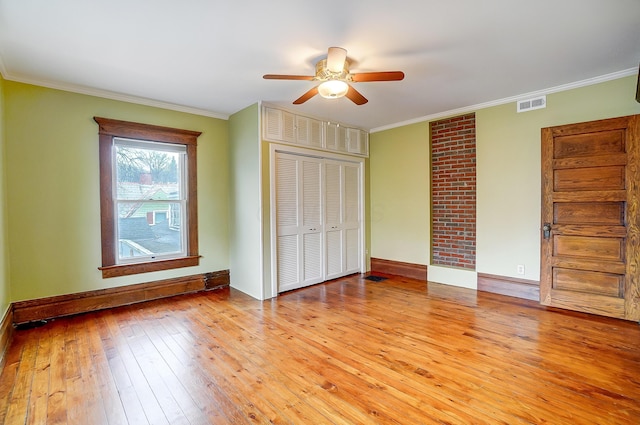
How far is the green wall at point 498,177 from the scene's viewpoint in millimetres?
3471

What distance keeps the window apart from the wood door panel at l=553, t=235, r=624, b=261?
4.65 metres

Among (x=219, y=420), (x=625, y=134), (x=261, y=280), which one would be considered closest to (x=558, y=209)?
(x=625, y=134)

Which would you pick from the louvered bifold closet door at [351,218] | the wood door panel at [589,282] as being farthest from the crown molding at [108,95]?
the wood door panel at [589,282]

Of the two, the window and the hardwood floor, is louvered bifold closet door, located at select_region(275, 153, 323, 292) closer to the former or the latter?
the hardwood floor

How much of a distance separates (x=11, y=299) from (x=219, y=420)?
2.90 metres

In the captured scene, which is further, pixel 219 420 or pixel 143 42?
pixel 143 42

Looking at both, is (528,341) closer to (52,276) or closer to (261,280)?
(261,280)

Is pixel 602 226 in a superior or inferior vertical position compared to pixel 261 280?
superior

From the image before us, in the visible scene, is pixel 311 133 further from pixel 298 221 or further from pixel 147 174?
pixel 147 174

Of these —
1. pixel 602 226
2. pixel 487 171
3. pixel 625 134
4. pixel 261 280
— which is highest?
pixel 625 134

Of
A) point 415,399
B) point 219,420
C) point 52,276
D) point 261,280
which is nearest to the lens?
point 219,420

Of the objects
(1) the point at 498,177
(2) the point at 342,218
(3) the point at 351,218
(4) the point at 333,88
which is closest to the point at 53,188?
(4) the point at 333,88

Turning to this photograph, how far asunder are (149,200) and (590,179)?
5258mm

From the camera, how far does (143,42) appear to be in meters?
2.49
